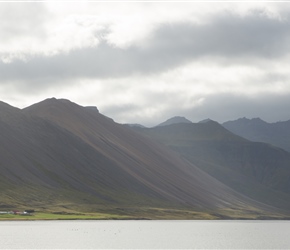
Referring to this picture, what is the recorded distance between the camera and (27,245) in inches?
4532

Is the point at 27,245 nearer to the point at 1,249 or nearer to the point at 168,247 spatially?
the point at 1,249

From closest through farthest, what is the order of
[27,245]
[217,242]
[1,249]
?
[1,249]
[27,245]
[217,242]

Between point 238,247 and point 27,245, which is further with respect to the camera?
point 238,247

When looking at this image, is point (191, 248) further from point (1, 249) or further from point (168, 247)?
point (1, 249)

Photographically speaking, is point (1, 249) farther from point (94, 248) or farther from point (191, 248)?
point (191, 248)

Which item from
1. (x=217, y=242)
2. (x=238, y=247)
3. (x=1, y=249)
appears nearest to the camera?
(x=1, y=249)

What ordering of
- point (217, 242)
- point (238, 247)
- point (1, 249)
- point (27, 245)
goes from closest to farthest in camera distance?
point (1, 249) < point (27, 245) < point (238, 247) < point (217, 242)

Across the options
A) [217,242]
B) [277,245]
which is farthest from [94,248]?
[277,245]

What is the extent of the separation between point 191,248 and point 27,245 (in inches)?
1298

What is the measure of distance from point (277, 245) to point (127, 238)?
35.6 meters

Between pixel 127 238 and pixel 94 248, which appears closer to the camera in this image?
pixel 94 248

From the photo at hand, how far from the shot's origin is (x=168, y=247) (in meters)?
121

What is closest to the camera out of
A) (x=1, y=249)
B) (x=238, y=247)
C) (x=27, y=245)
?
(x=1, y=249)

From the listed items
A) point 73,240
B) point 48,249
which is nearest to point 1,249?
point 48,249
